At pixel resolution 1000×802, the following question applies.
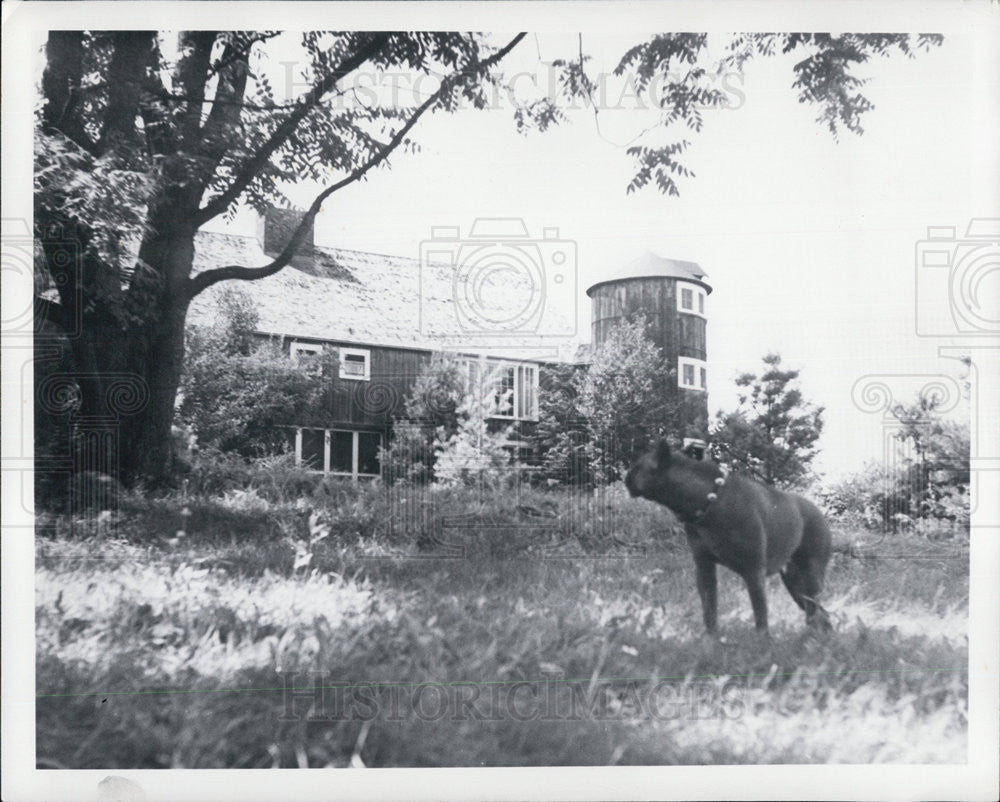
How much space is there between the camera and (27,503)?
334cm

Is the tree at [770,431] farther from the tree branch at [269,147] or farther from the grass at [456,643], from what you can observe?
the tree branch at [269,147]

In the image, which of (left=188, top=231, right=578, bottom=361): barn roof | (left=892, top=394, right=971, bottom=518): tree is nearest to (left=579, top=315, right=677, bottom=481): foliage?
(left=188, top=231, right=578, bottom=361): barn roof

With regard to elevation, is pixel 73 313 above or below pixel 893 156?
below

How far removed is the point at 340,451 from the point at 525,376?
811 millimetres

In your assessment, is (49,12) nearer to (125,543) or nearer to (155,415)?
(155,415)

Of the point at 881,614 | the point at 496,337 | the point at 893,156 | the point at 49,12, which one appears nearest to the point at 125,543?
the point at 496,337

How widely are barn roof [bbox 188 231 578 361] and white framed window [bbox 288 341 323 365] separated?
0.04m

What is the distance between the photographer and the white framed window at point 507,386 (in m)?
3.41

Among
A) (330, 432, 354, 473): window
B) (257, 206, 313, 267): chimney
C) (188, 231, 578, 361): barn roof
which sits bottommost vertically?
(330, 432, 354, 473): window

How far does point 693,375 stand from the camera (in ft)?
11.2

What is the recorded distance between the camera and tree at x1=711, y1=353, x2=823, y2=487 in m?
3.42

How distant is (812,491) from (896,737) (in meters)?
1.01

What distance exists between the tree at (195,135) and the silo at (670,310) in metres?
0.36

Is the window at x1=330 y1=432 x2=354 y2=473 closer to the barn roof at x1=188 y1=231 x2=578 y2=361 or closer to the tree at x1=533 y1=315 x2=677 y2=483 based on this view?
the barn roof at x1=188 y1=231 x2=578 y2=361
